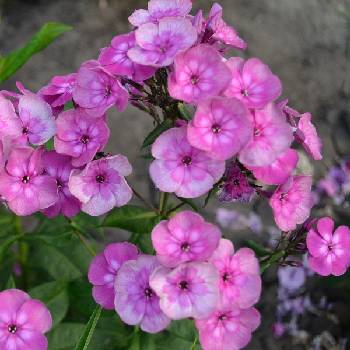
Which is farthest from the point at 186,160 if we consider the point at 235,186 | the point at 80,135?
the point at 80,135

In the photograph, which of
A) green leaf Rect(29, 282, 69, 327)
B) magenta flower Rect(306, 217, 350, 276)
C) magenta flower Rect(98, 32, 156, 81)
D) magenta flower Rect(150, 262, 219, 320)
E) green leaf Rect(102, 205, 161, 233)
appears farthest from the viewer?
green leaf Rect(29, 282, 69, 327)

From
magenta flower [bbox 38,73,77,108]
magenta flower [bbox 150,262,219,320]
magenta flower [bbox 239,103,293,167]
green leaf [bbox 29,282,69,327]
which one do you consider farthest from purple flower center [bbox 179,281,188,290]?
green leaf [bbox 29,282,69,327]

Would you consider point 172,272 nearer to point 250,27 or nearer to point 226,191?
point 226,191

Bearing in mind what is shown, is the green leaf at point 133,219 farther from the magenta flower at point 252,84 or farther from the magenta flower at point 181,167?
the magenta flower at point 252,84

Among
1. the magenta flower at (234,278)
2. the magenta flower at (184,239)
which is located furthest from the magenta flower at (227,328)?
the magenta flower at (184,239)

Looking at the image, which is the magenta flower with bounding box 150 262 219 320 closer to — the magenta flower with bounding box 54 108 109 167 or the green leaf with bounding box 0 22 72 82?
the magenta flower with bounding box 54 108 109 167

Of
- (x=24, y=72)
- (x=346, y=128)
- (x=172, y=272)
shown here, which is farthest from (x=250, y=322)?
→ (x=24, y=72)

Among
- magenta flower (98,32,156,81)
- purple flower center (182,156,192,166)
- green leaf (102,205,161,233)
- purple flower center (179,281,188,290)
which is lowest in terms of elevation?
green leaf (102,205,161,233)
